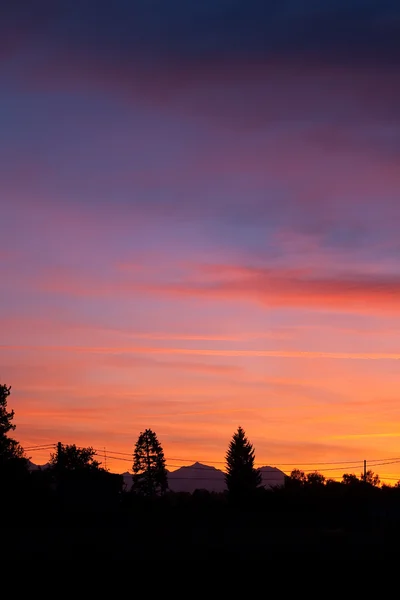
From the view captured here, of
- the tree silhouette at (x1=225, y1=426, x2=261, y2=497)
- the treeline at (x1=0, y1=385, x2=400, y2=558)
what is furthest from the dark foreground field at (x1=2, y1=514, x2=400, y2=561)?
the tree silhouette at (x1=225, y1=426, x2=261, y2=497)

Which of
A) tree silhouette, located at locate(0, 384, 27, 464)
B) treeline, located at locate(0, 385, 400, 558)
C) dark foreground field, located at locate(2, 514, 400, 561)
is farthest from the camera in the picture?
tree silhouette, located at locate(0, 384, 27, 464)

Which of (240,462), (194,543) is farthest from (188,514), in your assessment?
(240,462)

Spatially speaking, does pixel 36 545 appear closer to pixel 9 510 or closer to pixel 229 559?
pixel 229 559

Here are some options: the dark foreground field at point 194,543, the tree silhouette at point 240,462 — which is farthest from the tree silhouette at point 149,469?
the dark foreground field at point 194,543

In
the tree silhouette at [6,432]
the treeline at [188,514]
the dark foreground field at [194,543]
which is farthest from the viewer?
the tree silhouette at [6,432]

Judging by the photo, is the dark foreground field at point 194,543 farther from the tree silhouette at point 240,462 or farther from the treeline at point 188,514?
the tree silhouette at point 240,462

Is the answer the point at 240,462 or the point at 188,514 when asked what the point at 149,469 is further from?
the point at 188,514

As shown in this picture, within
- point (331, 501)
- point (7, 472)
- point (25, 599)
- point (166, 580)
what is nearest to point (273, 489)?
point (331, 501)

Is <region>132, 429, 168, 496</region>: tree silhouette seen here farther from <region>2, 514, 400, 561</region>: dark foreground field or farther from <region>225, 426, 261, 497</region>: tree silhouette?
<region>2, 514, 400, 561</region>: dark foreground field

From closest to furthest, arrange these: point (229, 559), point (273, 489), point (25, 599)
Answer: point (25, 599), point (229, 559), point (273, 489)

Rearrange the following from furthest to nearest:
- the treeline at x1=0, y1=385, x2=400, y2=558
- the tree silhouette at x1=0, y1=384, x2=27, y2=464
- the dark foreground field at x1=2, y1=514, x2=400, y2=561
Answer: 1. the tree silhouette at x1=0, y1=384, x2=27, y2=464
2. the treeline at x1=0, y1=385, x2=400, y2=558
3. the dark foreground field at x1=2, y1=514, x2=400, y2=561

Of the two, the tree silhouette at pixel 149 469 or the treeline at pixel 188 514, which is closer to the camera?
the treeline at pixel 188 514

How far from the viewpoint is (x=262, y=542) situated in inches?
1711

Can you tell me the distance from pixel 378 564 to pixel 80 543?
15.0 meters
